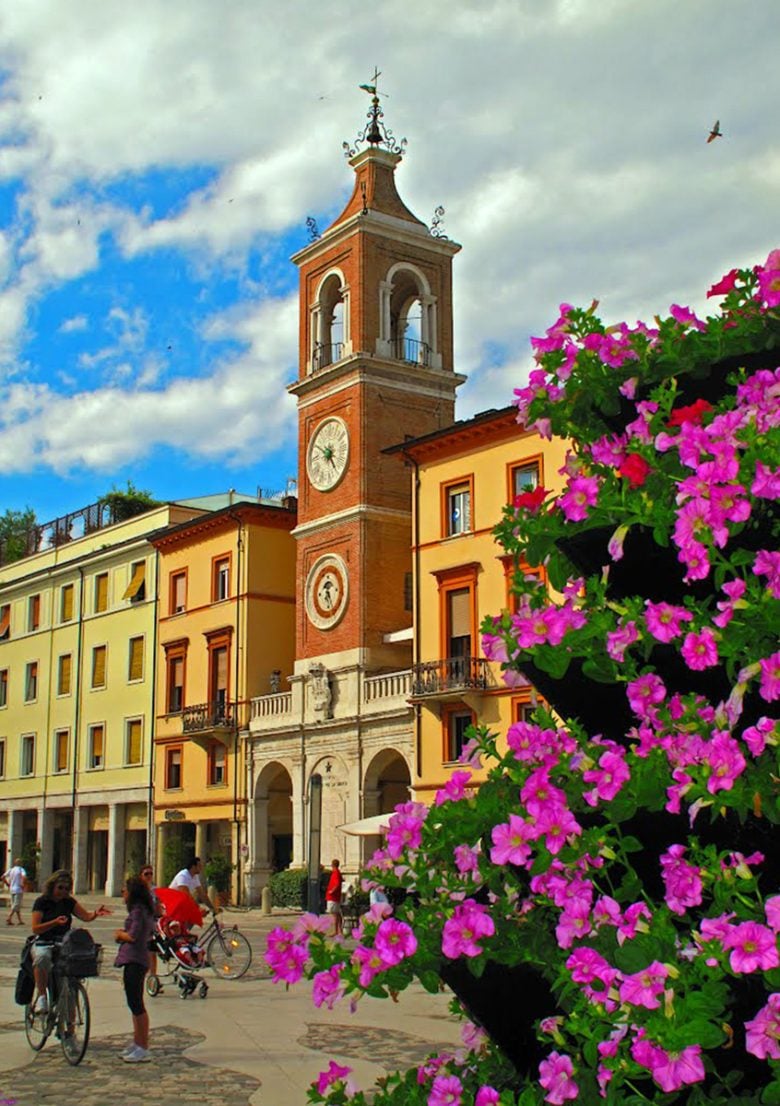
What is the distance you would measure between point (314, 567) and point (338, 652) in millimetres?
3074

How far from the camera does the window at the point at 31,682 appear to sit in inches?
2206

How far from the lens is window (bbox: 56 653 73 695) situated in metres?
53.5

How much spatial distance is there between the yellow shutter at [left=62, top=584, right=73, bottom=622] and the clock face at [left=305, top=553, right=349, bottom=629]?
17.6 meters

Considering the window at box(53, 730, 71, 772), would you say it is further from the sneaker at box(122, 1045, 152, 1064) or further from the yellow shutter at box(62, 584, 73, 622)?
the sneaker at box(122, 1045, 152, 1064)

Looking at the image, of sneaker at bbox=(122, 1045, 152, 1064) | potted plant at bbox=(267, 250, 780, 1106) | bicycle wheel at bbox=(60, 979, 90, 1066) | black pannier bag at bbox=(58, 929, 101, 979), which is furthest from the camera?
sneaker at bbox=(122, 1045, 152, 1064)

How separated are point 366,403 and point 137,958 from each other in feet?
90.9

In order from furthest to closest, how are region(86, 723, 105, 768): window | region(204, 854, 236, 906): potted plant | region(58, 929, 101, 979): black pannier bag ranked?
region(86, 723, 105, 768): window → region(204, 854, 236, 906): potted plant → region(58, 929, 101, 979): black pannier bag

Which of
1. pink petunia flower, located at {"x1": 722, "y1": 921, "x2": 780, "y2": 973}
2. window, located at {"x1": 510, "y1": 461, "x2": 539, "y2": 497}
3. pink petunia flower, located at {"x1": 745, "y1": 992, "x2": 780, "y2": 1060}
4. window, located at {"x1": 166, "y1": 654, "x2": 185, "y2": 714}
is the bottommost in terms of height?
pink petunia flower, located at {"x1": 745, "y1": 992, "x2": 780, "y2": 1060}

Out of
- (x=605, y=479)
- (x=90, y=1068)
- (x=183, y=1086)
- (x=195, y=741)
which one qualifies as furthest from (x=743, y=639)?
(x=195, y=741)

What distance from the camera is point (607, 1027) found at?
10.9 ft

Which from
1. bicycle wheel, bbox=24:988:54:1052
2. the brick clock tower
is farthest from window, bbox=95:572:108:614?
bicycle wheel, bbox=24:988:54:1052

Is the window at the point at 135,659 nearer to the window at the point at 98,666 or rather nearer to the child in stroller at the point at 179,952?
the window at the point at 98,666

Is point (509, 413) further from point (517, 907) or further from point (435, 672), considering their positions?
point (517, 907)

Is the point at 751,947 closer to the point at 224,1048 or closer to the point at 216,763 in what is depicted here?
the point at 224,1048
